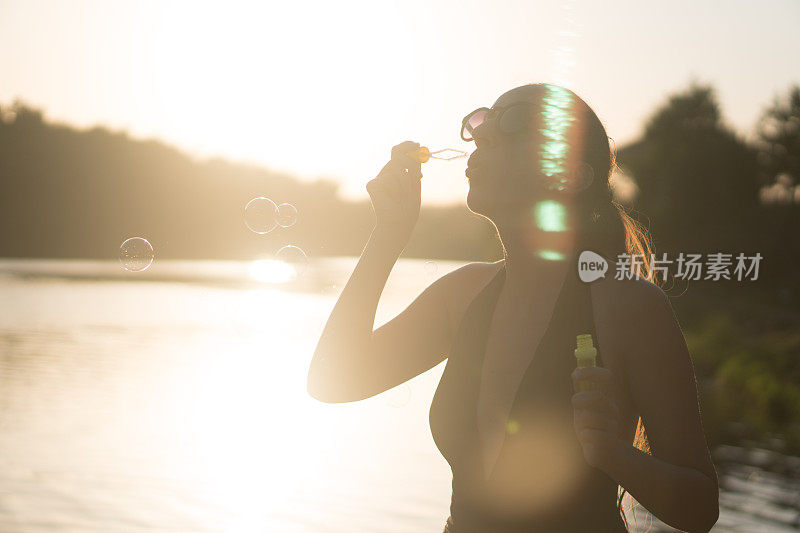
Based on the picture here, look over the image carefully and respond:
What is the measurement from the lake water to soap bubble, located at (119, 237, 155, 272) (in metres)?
3.57

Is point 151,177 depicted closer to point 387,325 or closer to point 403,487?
point 403,487

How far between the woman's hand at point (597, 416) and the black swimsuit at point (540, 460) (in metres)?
0.28

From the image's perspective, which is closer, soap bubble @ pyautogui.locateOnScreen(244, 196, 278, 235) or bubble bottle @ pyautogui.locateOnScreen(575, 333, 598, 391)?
bubble bottle @ pyautogui.locateOnScreen(575, 333, 598, 391)

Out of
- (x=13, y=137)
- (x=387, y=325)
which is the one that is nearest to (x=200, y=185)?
(x=13, y=137)

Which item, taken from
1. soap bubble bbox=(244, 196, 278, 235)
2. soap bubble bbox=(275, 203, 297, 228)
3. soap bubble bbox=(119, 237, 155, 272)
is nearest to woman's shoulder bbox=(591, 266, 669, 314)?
soap bubble bbox=(275, 203, 297, 228)

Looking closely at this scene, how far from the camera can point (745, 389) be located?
117ft

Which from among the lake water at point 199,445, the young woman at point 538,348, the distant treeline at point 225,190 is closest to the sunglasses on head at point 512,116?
the young woman at point 538,348

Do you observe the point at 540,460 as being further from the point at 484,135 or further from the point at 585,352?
the point at 484,135

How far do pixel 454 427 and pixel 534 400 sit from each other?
0.32m

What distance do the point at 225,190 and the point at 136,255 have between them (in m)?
157

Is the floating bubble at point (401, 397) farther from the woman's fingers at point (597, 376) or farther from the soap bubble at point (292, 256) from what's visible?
the woman's fingers at point (597, 376)

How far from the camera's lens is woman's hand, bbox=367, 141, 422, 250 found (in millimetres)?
3033

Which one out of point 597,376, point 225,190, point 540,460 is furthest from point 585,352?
point 225,190

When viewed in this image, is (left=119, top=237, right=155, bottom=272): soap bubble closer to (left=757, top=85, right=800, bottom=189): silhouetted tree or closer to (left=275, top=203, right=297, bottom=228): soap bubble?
(left=275, top=203, right=297, bottom=228): soap bubble
